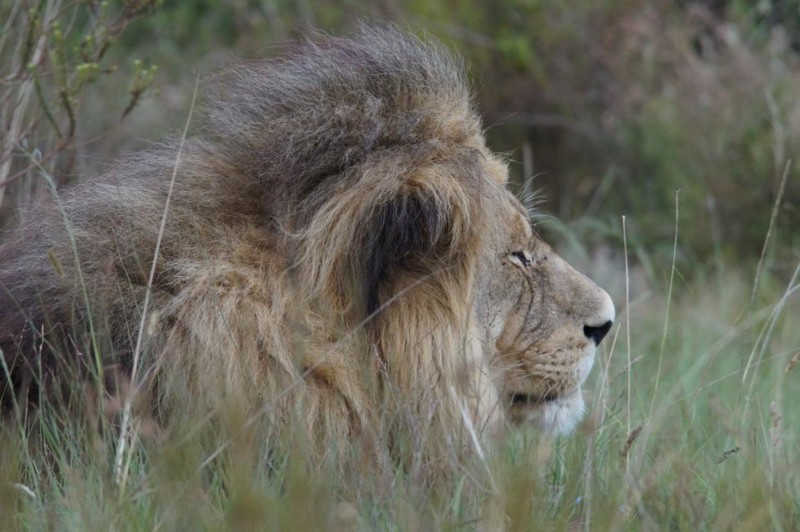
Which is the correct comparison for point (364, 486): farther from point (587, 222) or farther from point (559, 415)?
point (587, 222)

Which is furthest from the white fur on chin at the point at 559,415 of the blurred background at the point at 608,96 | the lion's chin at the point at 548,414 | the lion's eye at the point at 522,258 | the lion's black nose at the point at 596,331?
the blurred background at the point at 608,96

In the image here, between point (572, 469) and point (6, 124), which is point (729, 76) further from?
point (572, 469)

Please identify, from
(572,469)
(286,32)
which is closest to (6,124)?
(572,469)

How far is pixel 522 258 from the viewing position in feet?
9.89

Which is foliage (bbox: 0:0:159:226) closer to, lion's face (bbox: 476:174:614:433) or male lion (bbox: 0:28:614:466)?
male lion (bbox: 0:28:614:466)

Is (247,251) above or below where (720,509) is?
above

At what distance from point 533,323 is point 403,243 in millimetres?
476

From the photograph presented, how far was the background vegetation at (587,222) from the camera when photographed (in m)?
2.17

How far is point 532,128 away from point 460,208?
7.78 metres

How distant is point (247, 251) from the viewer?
266cm

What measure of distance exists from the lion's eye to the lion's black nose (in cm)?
22

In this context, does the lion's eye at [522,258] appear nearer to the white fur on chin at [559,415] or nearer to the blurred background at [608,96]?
the white fur on chin at [559,415]

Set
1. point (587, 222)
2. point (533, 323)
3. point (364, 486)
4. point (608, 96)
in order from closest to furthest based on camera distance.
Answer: point (364, 486)
point (533, 323)
point (587, 222)
point (608, 96)

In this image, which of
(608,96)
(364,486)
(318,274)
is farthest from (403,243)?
(608,96)
